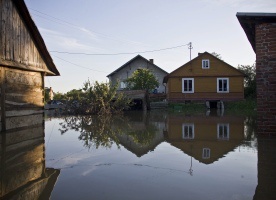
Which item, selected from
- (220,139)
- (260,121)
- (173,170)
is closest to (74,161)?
(173,170)

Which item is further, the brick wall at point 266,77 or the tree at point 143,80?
the tree at point 143,80

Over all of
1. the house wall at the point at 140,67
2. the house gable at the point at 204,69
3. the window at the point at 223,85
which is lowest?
the window at the point at 223,85

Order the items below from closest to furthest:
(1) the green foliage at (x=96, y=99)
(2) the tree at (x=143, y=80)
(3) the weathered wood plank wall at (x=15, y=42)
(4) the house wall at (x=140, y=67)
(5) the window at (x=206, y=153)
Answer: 1. (5) the window at (x=206, y=153)
2. (3) the weathered wood plank wall at (x=15, y=42)
3. (1) the green foliage at (x=96, y=99)
4. (2) the tree at (x=143, y=80)
5. (4) the house wall at (x=140, y=67)

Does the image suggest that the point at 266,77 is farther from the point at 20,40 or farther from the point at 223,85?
the point at 223,85

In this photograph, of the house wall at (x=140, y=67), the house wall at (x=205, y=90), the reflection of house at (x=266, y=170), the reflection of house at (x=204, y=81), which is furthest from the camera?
the house wall at (x=140, y=67)

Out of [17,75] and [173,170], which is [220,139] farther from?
[17,75]

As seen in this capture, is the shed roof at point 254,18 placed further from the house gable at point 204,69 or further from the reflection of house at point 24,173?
the house gable at point 204,69

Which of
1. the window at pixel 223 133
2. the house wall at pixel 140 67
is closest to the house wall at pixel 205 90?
the house wall at pixel 140 67

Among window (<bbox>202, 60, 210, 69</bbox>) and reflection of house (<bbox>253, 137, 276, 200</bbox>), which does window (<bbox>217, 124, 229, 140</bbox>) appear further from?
window (<bbox>202, 60, 210, 69</bbox>)

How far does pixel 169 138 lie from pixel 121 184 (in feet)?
13.8

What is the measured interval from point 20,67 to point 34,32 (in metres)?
1.95

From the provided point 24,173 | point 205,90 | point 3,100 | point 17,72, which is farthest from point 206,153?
point 205,90

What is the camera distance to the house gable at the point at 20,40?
9070 mm

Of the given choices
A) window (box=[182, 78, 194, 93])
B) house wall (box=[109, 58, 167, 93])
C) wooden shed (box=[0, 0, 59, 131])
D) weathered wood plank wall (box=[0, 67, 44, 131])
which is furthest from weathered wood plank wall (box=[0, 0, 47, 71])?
house wall (box=[109, 58, 167, 93])
